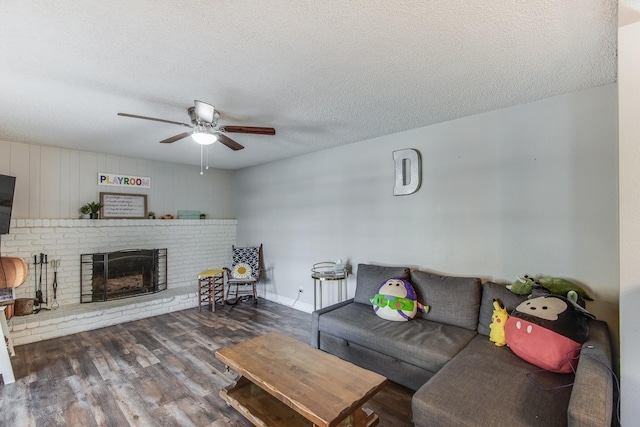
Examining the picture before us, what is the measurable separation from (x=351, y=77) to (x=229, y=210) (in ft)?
14.7

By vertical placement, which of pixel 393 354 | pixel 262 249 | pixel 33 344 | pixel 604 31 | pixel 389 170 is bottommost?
pixel 33 344

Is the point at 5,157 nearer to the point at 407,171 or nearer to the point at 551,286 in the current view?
the point at 407,171

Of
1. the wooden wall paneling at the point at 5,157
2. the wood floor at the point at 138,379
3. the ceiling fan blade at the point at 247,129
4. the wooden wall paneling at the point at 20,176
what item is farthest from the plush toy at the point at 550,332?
the wooden wall paneling at the point at 5,157

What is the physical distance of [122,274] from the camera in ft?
14.5

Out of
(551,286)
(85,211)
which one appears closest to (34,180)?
(85,211)

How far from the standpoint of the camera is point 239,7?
1366 millimetres

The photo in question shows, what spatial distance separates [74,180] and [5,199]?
1.06 meters

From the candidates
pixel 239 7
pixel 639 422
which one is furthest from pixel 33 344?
pixel 639 422

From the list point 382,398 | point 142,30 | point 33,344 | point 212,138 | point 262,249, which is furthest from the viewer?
point 262,249

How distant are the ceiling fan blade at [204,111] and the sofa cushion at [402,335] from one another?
218 cm

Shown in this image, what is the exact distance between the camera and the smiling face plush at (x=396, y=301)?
107 inches

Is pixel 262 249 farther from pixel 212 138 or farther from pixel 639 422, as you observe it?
pixel 639 422

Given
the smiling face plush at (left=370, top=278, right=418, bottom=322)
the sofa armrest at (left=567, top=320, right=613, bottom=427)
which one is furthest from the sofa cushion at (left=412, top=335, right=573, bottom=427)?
the smiling face plush at (left=370, top=278, right=418, bottom=322)

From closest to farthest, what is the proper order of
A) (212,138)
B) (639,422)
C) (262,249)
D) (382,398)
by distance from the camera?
(639,422)
(382,398)
(212,138)
(262,249)
